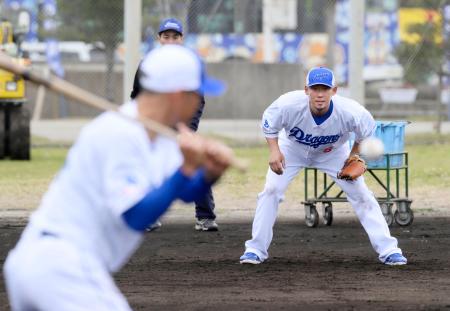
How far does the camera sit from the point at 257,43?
27734mm

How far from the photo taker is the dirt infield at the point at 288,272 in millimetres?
8391

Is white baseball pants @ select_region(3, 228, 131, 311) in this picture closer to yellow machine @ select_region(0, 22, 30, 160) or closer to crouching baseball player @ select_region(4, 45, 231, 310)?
crouching baseball player @ select_region(4, 45, 231, 310)

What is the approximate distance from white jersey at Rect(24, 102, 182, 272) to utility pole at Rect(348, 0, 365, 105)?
18.0m

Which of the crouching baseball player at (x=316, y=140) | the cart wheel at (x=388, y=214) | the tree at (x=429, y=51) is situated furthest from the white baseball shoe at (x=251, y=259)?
the tree at (x=429, y=51)

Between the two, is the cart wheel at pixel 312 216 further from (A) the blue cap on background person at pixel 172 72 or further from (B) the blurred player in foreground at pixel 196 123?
(A) the blue cap on background person at pixel 172 72

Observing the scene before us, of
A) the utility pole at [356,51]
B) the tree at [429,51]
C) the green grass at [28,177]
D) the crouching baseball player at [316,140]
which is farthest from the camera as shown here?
the tree at [429,51]

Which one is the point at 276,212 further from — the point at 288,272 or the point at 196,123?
the point at 196,123

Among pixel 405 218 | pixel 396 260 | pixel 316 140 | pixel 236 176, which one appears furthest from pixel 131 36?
pixel 396 260

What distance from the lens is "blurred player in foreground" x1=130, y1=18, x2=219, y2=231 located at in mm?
11828

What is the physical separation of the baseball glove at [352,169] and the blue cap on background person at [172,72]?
18.6 feet

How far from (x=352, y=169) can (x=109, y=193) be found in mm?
6079

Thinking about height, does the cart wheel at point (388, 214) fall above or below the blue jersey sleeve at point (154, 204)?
below

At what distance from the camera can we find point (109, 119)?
4812 millimetres

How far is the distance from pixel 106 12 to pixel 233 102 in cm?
448
